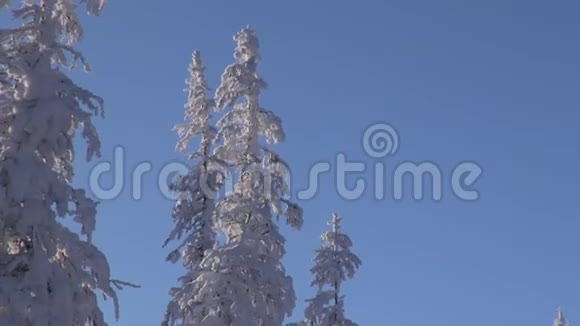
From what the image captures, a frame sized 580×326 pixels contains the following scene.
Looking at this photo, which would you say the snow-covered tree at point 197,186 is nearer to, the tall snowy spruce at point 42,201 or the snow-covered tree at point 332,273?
the snow-covered tree at point 332,273

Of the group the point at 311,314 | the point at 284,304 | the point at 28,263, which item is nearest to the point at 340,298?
the point at 311,314

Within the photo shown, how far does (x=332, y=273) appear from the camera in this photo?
103ft

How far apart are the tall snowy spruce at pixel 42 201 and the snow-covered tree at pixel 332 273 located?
56.7 feet

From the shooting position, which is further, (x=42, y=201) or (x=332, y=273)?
(x=332, y=273)

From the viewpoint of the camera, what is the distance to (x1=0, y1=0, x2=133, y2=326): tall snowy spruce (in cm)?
1380

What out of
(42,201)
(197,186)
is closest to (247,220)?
(197,186)

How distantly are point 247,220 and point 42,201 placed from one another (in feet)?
41.6

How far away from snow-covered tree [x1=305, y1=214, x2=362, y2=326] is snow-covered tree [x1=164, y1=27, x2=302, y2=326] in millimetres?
4741

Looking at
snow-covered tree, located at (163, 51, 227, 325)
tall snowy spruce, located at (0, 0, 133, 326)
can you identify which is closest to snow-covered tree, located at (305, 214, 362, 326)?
snow-covered tree, located at (163, 51, 227, 325)

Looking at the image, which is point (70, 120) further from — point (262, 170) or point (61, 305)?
point (262, 170)

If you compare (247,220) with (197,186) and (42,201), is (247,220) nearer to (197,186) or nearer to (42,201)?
(197,186)

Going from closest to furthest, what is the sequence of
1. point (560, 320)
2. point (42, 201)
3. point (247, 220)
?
point (42, 201) → point (247, 220) → point (560, 320)

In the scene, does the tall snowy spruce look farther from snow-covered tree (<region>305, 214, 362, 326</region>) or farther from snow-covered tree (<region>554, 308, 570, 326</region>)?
snow-covered tree (<region>554, 308, 570, 326</region>)

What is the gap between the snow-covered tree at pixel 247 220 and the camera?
2525cm
